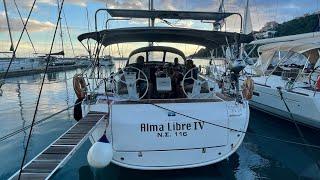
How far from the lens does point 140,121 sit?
6.65 metres

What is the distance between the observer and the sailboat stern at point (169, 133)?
664 cm

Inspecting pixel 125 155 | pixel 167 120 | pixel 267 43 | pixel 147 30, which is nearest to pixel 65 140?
pixel 125 155

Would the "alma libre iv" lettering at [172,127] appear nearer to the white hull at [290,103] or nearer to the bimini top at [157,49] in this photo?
the bimini top at [157,49]

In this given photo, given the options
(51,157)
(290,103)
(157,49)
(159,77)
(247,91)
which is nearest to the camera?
(51,157)

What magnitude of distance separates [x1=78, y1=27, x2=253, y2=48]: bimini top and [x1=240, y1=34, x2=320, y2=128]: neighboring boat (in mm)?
3108

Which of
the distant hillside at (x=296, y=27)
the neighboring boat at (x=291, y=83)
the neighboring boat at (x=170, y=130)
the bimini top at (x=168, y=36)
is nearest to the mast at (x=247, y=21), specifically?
A: the neighboring boat at (x=291, y=83)

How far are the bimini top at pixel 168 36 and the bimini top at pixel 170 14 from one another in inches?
18.3

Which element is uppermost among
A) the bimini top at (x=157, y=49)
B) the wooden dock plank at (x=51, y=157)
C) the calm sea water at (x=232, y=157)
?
the bimini top at (x=157, y=49)

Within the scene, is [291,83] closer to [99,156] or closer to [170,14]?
[170,14]

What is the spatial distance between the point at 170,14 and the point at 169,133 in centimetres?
342

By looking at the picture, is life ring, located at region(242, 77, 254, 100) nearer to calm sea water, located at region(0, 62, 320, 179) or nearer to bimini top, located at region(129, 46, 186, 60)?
calm sea water, located at region(0, 62, 320, 179)

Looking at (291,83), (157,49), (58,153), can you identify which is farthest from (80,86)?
(291,83)

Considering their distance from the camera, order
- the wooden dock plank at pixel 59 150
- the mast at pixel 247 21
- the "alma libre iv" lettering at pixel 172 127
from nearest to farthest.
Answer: the wooden dock plank at pixel 59 150, the "alma libre iv" lettering at pixel 172 127, the mast at pixel 247 21

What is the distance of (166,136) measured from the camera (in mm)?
6664
